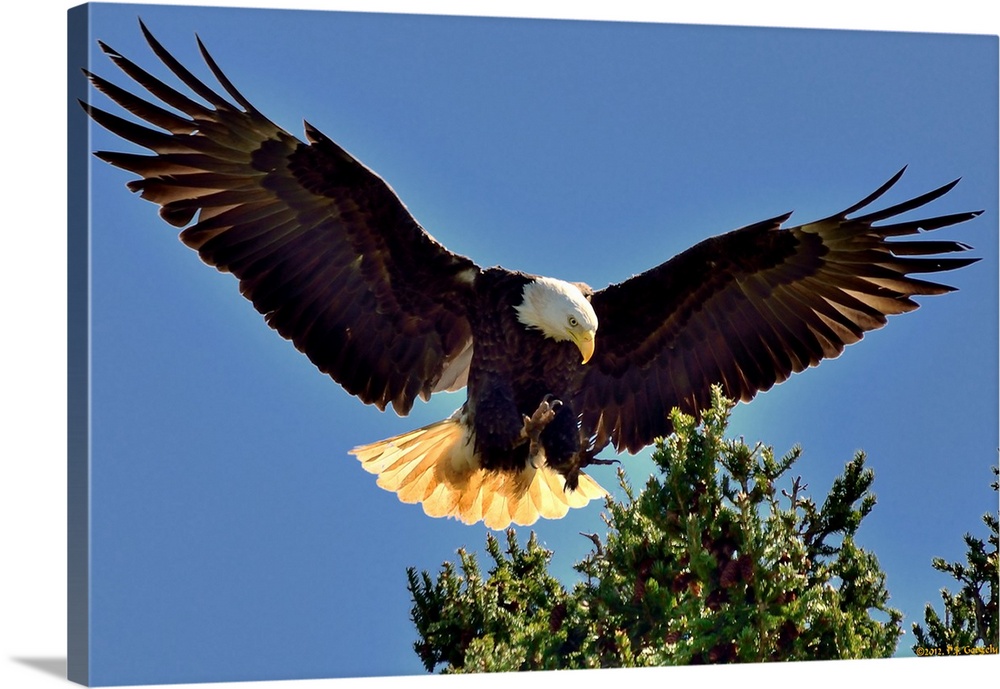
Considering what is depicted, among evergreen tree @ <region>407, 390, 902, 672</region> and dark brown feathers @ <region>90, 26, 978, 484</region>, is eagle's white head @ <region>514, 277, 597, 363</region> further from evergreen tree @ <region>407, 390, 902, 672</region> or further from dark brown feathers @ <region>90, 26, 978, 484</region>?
evergreen tree @ <region>407, 390, 902, 672</region>

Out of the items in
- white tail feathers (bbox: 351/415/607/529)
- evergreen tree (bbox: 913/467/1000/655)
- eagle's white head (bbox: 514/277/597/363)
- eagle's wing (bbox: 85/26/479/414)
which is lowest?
evergreen tree (bbox: 913/467/1000/655)

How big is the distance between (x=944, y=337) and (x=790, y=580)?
4.75 feet

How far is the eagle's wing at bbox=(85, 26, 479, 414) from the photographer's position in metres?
6.12

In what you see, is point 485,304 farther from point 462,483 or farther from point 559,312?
point 462,483

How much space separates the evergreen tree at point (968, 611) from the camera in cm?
711

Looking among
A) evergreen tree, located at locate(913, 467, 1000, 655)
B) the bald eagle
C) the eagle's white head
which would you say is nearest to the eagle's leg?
the bald eagle

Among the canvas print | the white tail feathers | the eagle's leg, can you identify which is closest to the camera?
the canvas print

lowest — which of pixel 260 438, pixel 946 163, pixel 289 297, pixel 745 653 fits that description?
pixel 745 653

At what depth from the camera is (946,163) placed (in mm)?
7258

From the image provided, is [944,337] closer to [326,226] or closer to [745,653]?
[745,653]

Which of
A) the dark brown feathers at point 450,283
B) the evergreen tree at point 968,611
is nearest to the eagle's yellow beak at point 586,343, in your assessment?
the dark brown feathers at point 450,283

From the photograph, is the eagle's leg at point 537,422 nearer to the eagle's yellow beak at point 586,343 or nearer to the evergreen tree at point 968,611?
the eagle's yellow beak at point 586,343

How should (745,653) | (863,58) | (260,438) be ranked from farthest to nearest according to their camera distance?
(863,58) → (745,653) → (260,438)

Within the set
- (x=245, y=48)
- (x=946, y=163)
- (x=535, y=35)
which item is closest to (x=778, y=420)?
(x=946, y=163)
